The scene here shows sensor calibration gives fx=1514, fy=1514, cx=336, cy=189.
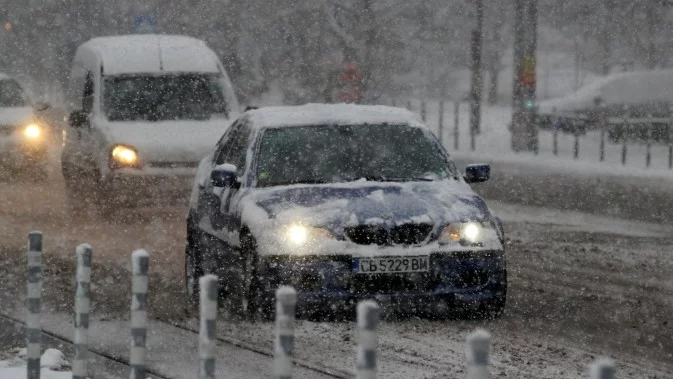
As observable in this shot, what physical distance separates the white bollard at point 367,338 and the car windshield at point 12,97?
18.8 meters

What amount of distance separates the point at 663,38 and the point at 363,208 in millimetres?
48753

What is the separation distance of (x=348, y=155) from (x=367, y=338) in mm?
5974

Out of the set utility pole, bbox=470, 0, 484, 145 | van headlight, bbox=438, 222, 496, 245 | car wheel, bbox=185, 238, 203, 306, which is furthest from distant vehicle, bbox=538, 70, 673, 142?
van headlight, bbox=438, 222, 496, 245

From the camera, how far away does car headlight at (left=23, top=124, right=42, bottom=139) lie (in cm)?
2220

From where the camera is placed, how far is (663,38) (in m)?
56.4

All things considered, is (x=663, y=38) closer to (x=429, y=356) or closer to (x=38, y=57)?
(x=38, y=57)

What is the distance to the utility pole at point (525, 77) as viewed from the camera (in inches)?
1200

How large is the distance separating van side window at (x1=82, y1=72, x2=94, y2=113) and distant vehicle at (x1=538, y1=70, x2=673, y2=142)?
56.4 feet

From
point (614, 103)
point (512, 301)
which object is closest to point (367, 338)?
point (512, 301)

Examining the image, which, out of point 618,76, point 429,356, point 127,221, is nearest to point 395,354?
point 429,356

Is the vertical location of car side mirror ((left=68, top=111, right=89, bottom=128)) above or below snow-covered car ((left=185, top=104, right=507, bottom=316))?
above

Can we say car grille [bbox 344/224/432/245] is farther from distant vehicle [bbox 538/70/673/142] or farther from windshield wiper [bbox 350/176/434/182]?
distant vehicle [bbox 538/70/673/142]

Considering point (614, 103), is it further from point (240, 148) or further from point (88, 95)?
point (240, 148)

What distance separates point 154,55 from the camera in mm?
18484
